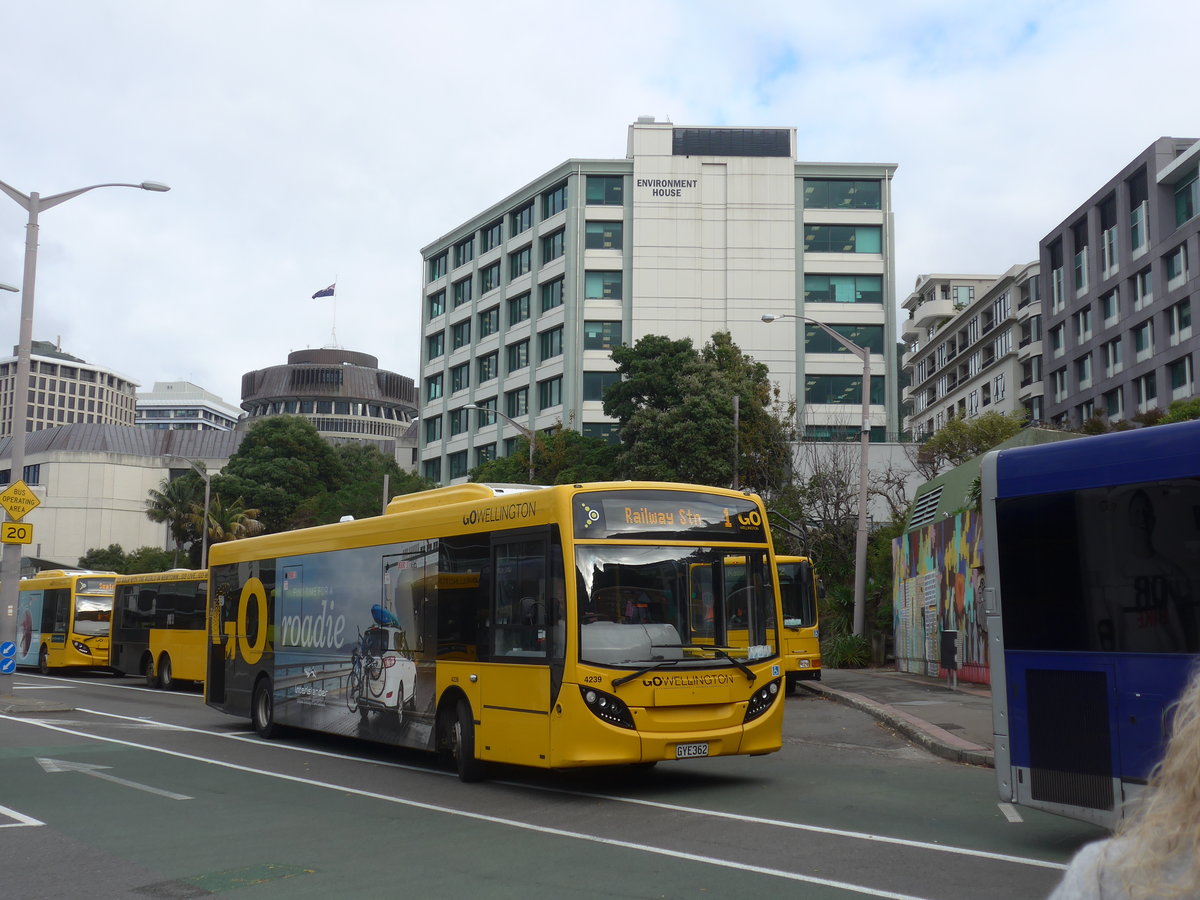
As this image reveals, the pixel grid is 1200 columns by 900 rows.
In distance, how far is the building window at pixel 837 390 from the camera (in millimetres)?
69562

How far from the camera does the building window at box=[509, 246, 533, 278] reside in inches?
3011

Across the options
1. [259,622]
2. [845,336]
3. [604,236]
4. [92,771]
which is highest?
[604,236]

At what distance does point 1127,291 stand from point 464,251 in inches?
1706

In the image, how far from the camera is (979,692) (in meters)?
21.5

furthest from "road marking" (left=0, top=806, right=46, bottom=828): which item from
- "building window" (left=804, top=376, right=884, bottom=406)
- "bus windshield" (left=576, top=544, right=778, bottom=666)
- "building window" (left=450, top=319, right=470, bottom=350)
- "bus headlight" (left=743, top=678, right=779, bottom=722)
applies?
"building window" (left=450, top=319, right=470, bottom=350)

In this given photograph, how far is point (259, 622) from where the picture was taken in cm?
1819

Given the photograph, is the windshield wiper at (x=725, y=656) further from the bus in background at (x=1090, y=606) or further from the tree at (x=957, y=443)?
the tree at (x=957, y=443)

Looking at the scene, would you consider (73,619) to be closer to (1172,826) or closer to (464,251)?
(1172,826)

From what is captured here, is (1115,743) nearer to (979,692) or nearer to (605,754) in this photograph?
(605,754)

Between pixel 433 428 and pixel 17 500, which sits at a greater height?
pixel 433 428

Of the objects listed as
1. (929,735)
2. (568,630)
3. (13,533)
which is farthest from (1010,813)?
(13,533)

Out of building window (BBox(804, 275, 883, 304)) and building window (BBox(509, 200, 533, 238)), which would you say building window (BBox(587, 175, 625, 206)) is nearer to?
building window (BBox(509, 200, 533, 238))

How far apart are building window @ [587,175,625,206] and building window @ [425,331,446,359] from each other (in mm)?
18250

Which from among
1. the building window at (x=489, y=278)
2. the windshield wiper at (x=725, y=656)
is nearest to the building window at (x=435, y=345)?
the building window at (x=489, y=278)
